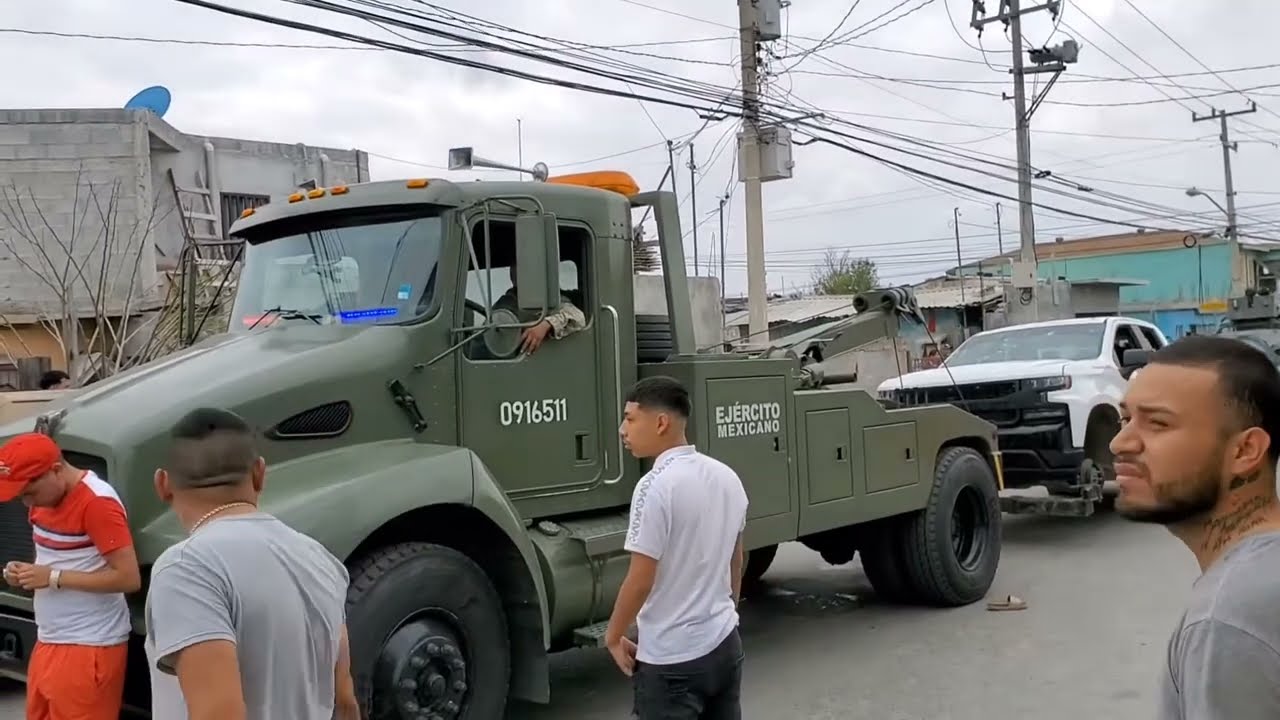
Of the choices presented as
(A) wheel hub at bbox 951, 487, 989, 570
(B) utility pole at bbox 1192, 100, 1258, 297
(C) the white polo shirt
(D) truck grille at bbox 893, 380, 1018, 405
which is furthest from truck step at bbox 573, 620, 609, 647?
(B) utility pole at bbox 1192, 100, 1258, 297

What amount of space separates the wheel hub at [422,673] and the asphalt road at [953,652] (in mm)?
1523

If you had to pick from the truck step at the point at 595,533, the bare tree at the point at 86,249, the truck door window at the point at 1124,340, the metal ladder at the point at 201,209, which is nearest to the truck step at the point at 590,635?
the truck step at the point at 595,533

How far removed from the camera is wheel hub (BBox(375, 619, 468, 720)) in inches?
159

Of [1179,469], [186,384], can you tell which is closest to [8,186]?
[186,384]

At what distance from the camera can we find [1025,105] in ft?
77.8

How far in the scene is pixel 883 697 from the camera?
5.74 metres

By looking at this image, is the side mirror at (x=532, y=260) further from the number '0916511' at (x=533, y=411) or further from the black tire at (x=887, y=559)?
the black tire at (x=887, y=559)

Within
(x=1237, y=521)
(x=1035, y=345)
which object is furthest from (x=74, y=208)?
(x=1237, y=521)

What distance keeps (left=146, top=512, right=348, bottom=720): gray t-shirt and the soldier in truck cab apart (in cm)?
251

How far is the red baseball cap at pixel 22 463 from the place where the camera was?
3510 mm

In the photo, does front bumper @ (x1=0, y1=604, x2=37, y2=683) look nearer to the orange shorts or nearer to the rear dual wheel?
the orange shorts

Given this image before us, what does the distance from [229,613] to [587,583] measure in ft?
9.13

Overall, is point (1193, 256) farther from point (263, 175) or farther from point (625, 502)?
point (625, 502)

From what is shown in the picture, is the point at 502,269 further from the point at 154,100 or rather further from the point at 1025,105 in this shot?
the point at 1025,105
